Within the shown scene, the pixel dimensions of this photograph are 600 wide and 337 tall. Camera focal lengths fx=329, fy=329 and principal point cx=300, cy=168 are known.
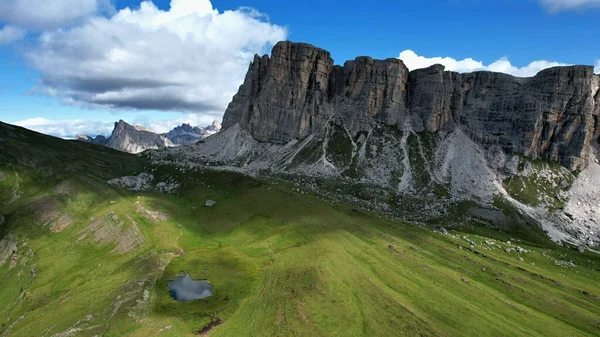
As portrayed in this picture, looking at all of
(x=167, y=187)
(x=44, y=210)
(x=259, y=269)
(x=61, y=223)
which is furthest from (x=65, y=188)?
(x=259, y=269)

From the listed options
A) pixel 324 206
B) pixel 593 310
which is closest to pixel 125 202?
pixel 324 206

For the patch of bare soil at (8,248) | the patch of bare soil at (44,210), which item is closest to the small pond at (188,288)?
the patch of bare soil at (8,248)

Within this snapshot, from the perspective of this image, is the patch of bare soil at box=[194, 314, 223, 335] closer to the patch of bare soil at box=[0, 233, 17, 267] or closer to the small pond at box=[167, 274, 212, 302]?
the small pond at box=[167, 274, 212, 302]

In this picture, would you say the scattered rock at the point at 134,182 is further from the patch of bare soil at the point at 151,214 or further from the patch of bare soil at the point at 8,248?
the patch of bare soil at the point at 8,248

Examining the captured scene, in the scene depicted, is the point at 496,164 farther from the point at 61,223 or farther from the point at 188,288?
the point at 61,223

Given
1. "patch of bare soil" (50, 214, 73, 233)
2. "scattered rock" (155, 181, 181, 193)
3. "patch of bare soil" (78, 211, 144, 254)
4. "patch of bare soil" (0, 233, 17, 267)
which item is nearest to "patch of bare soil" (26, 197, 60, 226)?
"patch of bare soil" (50, 214, 73, 233)

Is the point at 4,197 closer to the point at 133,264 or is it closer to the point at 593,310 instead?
the point at 133,264
